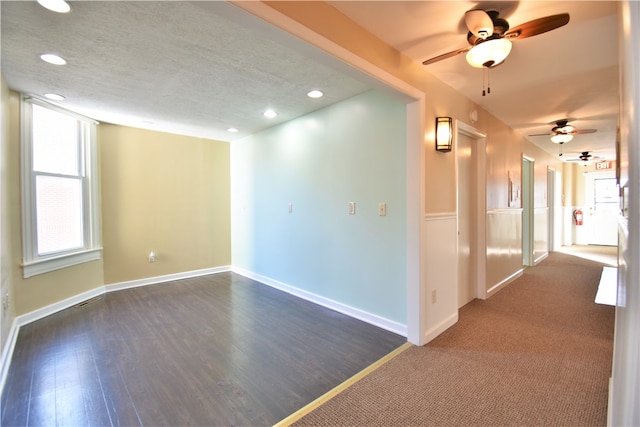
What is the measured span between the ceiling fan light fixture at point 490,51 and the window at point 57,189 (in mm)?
4365

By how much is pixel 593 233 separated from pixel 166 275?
11546 mm

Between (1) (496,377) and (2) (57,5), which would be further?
(1) (496,377)

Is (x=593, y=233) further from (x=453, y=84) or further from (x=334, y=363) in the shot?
(x=334, y=363)

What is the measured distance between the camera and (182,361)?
2307 mm

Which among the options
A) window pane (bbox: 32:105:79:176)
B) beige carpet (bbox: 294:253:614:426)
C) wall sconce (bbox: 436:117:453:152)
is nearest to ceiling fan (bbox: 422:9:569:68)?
wall sconce (bbox: 436:117:453:152)

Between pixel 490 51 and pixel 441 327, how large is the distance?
2380 millimetres

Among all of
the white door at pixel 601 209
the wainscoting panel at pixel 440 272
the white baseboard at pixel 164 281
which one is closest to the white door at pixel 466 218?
the wainscoting panel at pixel 440 272

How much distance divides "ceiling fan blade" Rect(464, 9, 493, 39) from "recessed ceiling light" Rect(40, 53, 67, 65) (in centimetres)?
307

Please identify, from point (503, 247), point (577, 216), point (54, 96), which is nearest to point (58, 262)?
point (54, 96)

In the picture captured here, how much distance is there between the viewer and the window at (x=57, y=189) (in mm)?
3053

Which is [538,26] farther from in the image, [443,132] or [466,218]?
[466,218]

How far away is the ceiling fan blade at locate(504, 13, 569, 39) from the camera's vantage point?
5.03 feet

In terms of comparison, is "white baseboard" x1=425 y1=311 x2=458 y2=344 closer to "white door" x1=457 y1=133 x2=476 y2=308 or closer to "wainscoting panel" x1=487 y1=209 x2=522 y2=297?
"white door" x1=457 y1=133 x2=476 y2=308

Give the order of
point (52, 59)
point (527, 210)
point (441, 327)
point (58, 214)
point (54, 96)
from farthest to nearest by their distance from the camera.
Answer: point (527, 210) → point (58, 214) → point (54, 96) → point (441, 327) → point (52, 59)
